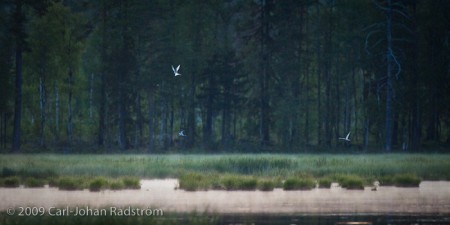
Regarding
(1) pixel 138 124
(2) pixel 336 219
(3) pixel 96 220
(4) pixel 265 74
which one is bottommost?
(2) pixel 336 219

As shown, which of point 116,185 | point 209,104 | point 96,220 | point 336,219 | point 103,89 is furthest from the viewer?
point 209,104

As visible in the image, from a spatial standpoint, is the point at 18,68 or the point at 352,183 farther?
the point at 18,68

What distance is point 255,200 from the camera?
27.6 metres

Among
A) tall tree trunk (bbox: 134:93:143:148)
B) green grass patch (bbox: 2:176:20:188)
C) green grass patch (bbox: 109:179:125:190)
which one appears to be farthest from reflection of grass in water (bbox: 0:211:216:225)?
tall tree trunk (bbox: 134:93:143:148)

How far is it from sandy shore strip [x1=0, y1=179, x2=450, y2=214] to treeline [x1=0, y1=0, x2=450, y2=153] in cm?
3388

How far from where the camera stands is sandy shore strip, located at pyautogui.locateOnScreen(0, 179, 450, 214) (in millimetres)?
24797

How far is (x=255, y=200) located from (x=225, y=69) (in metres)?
45.8

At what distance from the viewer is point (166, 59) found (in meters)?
72.7

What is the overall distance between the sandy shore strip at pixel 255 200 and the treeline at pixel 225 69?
1334 inches

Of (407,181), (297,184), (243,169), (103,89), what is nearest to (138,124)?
(103,89)

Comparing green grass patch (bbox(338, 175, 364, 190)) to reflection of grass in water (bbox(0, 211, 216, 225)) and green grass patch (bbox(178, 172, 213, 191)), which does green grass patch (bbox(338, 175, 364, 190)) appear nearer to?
green grass patch (bbox(178, 172, 213, 191))

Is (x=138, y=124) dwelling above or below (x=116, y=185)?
above

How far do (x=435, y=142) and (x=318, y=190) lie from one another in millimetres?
37700

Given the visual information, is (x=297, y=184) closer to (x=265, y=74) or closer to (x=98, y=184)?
(x=98, y=184)
